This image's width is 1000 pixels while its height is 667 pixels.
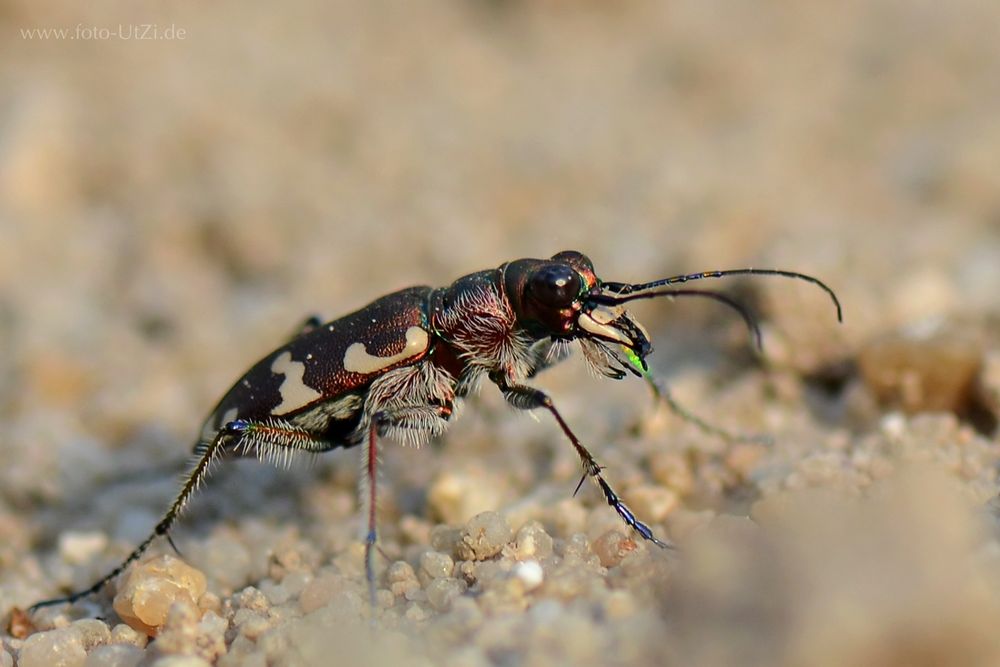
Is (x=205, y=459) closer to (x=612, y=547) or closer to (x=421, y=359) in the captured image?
(x=421, y=359)

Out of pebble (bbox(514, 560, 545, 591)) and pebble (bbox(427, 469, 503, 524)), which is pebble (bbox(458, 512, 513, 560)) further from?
pebble (bbox(427, 469, 503, 524))

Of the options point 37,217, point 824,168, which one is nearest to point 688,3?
point 824,168

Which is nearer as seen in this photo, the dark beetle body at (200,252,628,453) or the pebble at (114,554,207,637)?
the pebble at (114,554,207,637)

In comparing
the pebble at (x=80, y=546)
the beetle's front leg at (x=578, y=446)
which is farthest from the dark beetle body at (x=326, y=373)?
the pebble at (x=80, y=546)

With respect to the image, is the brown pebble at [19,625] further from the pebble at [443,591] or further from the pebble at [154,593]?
the pebble at [443,591]

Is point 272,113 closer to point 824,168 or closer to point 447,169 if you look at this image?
point 447,169

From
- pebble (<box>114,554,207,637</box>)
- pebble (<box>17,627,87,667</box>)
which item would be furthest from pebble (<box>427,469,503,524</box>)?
pebble (<box>17,627,87,667</box>)
